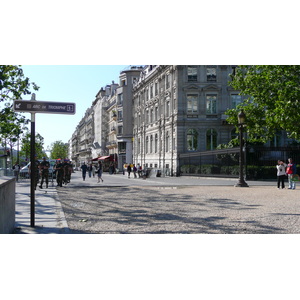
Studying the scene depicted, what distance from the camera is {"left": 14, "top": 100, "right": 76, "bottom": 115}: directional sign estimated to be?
8.41 m

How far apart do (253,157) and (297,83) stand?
25.0ft

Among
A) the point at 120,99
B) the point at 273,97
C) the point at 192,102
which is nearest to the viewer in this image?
the point at 273,97

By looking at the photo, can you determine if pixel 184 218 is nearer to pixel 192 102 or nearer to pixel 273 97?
pixel 273 97

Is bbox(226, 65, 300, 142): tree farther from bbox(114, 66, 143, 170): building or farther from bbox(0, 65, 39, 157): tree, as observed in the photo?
bbox(114, 66, 143, 170): building

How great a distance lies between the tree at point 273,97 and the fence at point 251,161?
1269 mm

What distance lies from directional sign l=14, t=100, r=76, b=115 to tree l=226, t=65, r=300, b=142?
1775cm

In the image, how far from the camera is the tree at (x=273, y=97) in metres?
23.9

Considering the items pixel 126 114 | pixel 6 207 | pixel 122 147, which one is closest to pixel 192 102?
pixel 126 114

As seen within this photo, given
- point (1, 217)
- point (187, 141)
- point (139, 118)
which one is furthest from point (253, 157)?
point (139, 118)

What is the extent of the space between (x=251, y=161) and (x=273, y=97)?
19.7 feet

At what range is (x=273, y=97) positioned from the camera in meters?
27.7

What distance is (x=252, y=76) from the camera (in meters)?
28.5

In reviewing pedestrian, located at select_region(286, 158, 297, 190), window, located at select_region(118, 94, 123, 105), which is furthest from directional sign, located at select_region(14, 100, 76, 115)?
window, located at select_region(118, 94, 123, 105)

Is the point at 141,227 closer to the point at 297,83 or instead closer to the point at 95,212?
the point at 95,212
